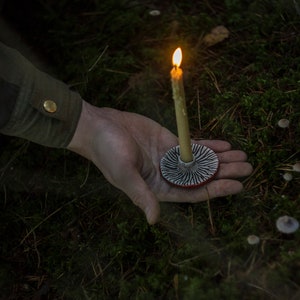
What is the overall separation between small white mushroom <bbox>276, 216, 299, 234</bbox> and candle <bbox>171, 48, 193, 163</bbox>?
0.62 m

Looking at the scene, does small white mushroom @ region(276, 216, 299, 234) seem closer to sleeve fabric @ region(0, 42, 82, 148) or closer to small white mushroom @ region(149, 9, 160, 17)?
sleeve fabric @ region(0, 42, 82, 148)

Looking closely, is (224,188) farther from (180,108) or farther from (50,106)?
(50,106)

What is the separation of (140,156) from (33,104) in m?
0.73

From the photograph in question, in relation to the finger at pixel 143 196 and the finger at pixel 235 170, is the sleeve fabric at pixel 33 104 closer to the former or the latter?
the finger at pixel 143 196

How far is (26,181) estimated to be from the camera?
11.4ft

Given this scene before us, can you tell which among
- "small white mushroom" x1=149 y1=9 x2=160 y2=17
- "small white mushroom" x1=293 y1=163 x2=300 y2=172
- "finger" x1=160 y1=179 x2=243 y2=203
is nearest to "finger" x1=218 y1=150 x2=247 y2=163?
"finger" x1=160 y1=179 x2=243 y2=203

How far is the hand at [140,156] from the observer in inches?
105

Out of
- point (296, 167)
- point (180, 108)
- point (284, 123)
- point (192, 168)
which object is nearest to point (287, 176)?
point (296, 167)

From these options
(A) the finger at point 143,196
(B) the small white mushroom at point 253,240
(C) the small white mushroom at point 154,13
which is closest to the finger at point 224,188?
(B) the small white mushroom at point 253,240

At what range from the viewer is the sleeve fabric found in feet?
9.67

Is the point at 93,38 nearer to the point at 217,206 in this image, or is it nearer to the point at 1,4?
the point at 1,4

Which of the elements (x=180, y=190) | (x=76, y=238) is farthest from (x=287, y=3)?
(x=76, y=238)

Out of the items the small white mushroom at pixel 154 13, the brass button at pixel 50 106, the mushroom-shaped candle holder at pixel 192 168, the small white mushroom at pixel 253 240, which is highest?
the brass button at pixel 50 106

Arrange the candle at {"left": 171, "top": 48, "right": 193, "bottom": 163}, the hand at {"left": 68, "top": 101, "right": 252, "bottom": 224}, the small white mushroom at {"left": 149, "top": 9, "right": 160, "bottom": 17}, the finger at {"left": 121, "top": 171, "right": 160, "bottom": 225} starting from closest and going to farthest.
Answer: the candle at {"left": 171, "top": 48, "right": 193, "bottom": 163} < the finger at {"left": 121, "top": 171, "right": 160, "bottom": 225} < the hand at {"left": 68, "top": 101, "right": 252, "bottom": 224} < the small white mushroom at {"left": 149, "top": 9, "right": 160, "bottom": 17}
